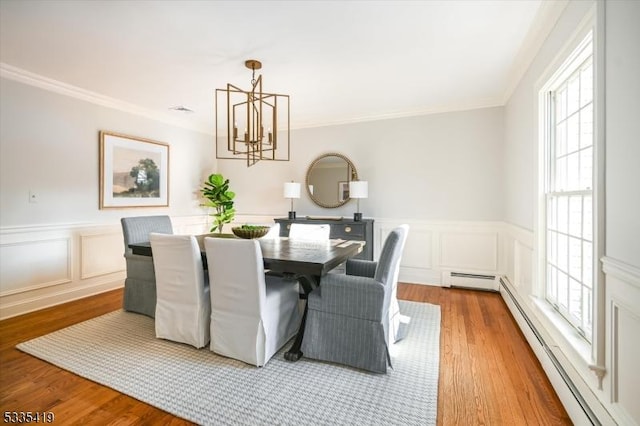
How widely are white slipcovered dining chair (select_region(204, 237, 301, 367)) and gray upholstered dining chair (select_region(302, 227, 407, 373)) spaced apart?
267mm

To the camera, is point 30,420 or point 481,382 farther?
point 481,382

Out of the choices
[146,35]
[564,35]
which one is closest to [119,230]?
[146,35]

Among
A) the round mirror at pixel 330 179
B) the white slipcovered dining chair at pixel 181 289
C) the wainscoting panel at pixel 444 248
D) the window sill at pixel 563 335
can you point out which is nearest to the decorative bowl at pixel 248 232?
the white slipcovered dining chair at pixel 181 289

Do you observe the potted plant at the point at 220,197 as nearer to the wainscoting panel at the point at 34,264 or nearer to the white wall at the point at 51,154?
the white wall at the point at 51,154

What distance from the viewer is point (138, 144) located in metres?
4.14

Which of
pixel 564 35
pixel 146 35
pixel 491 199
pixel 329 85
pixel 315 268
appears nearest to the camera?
pixel 564 35

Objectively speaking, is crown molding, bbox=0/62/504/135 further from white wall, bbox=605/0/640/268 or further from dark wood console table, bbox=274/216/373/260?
white wall, bbox=605/0/640/268

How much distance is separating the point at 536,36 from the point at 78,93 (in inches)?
177

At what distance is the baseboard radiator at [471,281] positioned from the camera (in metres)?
3.82

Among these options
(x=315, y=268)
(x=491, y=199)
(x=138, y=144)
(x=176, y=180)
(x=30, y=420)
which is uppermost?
(x=138, y=144)

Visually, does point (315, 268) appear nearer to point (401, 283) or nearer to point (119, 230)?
point (401, 283)

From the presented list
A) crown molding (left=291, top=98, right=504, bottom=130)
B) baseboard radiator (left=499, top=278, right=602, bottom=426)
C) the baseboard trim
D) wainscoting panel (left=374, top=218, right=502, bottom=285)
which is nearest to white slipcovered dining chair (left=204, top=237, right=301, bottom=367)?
baseboard radiator (left=499, top=278, right=602, bottom=426)

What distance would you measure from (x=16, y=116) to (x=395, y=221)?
439 centimetres

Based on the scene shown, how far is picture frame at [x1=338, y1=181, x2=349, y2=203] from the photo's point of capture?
4511mm
